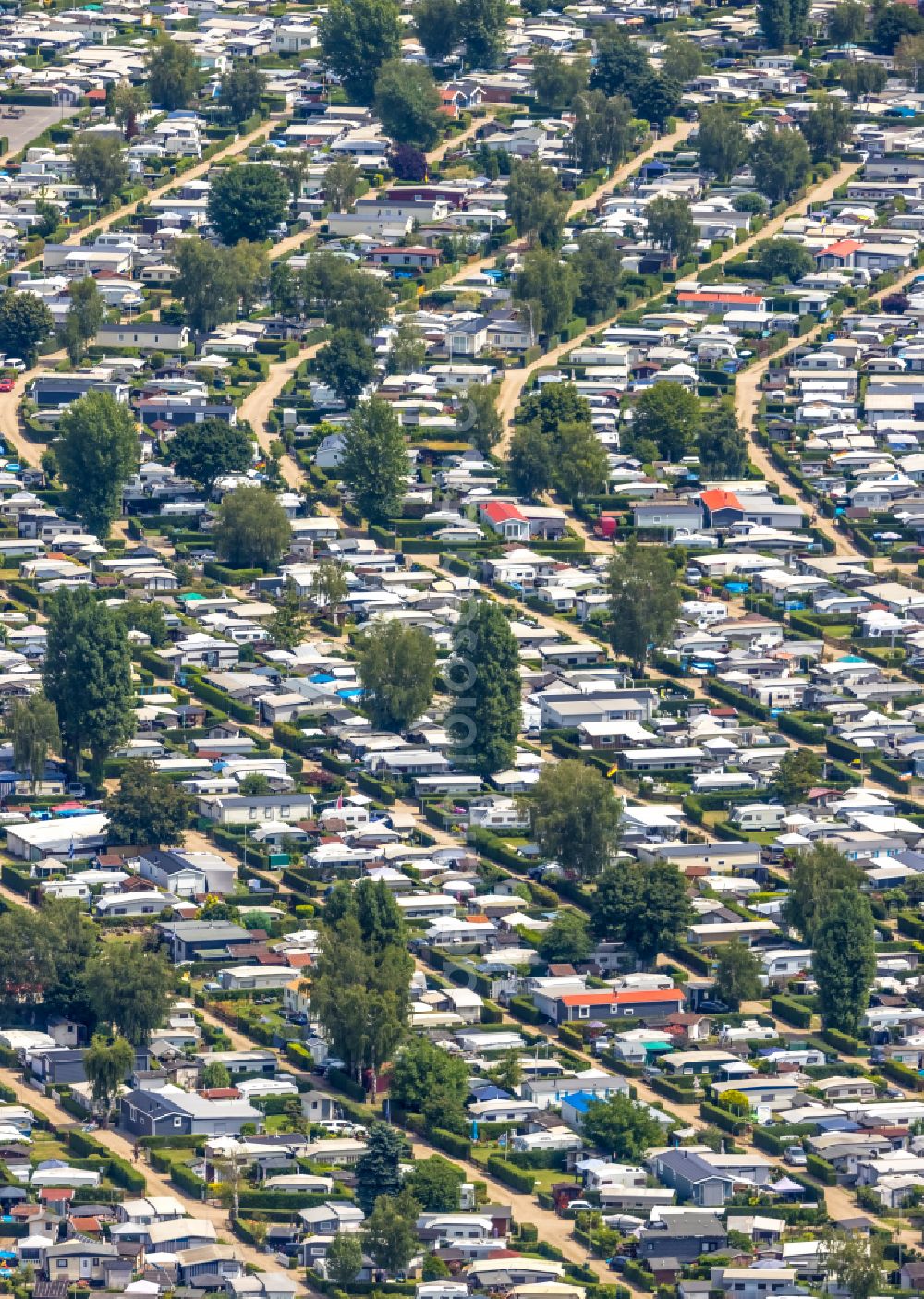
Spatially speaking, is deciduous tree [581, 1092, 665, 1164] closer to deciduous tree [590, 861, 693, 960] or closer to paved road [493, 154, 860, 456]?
deciduous tree [590, 861, 693, 960]

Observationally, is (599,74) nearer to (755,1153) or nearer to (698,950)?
(698,950)

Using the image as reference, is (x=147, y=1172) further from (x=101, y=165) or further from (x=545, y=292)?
(x=101, y=165)

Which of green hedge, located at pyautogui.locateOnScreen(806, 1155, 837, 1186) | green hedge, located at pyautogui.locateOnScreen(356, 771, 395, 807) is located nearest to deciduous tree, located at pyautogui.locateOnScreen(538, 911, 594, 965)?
green hedge, located at pyautogui.locateOnScreen(356, 771, 395, 807)

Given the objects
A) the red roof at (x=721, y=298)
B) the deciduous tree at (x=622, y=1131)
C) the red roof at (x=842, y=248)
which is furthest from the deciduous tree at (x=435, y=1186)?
the red roof at (x=842, y=248)

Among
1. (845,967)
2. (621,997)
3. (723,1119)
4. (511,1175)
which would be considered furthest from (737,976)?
(511,1175)

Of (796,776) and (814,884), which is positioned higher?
(814,884)

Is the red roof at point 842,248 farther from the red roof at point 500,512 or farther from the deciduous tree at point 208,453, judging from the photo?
the deciduous tree at point 208,453

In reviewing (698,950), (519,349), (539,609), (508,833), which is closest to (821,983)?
(698,950)
